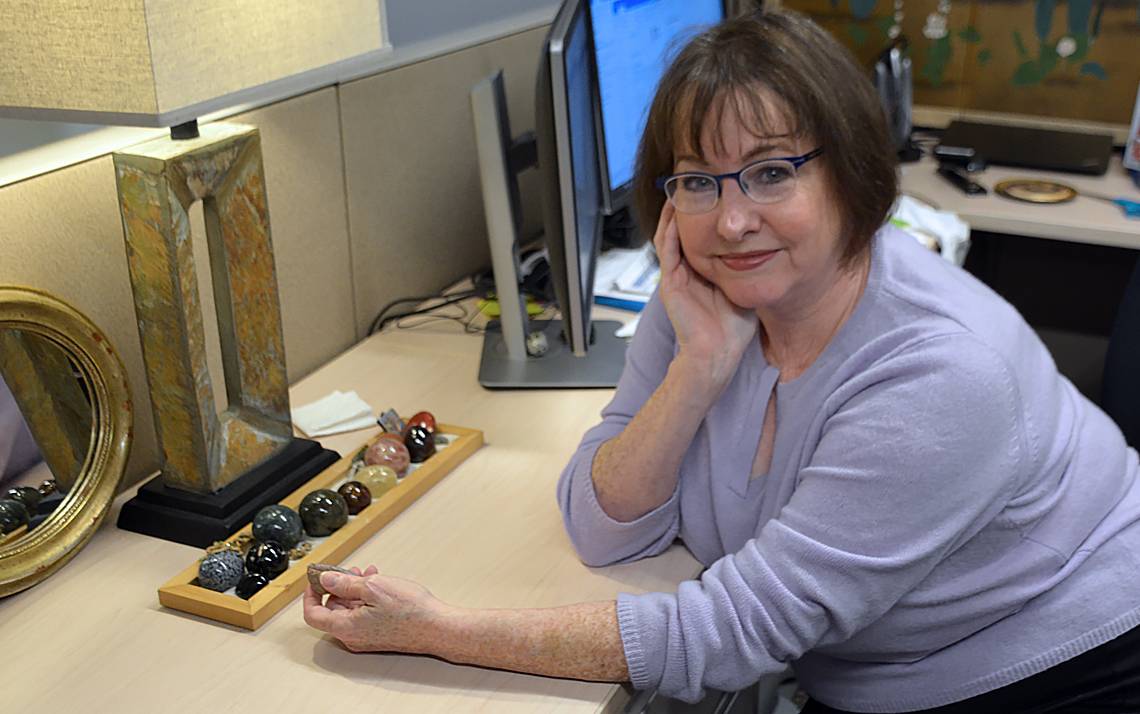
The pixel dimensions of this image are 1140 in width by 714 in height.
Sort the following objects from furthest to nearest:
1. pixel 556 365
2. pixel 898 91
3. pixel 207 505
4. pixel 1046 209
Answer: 1. pixel 898 91
2. pixel 1046 209
3. pixel 556 365
4. pixel 207 505

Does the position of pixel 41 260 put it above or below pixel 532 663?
above

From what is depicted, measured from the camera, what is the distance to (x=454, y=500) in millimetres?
1334

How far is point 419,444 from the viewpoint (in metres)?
1.38

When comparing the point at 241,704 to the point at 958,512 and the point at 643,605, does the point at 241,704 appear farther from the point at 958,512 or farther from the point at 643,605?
the point at 958,512

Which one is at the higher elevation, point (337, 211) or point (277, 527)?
point (337, 211)

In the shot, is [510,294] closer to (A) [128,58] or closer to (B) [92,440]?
(B) [92,440]

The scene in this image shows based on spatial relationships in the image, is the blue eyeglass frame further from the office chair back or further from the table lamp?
the office chair back

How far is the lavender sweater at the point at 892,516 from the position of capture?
3.43ft

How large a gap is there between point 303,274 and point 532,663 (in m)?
0.79

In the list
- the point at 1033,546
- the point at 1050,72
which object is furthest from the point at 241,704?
the point at 1050,72

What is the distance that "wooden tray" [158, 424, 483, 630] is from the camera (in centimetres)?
112

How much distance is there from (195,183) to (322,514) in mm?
372

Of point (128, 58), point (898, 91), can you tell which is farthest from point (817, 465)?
point (898, 91)

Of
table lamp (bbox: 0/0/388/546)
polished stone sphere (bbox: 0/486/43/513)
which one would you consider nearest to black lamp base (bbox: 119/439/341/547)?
table lamp (bbox: 0/0/388/546)
